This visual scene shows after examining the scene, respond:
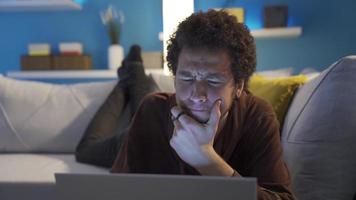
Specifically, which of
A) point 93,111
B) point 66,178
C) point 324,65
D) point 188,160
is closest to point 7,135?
point 93,111

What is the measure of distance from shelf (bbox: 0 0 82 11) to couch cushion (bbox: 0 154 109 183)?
1.59 m

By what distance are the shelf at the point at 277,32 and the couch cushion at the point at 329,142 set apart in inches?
76.4

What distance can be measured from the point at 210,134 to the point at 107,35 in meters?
2.68

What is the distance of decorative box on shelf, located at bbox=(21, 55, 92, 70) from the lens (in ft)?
10.6

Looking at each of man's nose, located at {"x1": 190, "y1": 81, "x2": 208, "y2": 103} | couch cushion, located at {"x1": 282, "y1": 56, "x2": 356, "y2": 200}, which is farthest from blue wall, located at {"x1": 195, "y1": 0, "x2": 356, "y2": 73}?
man's nose, located at {"x1": 190, "y1": 81, "x2": 208, "y2": 103}

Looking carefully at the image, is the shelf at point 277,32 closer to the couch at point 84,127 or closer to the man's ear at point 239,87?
the couch at point 84,127

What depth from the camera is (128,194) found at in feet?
1.78

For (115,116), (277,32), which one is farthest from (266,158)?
(277,32)

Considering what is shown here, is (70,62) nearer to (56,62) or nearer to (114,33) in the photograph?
(56,62)

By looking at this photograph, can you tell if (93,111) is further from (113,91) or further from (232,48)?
(232,48)

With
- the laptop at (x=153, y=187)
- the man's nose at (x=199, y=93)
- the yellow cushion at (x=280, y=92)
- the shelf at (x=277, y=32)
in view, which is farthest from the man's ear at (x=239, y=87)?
the shelf at (x=277, y=32)

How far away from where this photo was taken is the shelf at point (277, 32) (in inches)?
118

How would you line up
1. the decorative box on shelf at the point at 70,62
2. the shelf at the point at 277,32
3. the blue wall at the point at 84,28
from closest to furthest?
the shelf at the point at 277,32, the decorative box on shelf at the point at 70,62, the blue wall at the point at 84,28

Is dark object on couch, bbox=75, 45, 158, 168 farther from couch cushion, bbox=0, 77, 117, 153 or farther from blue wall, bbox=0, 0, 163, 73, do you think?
blue wall, bbox=0, 0, 163, 73
